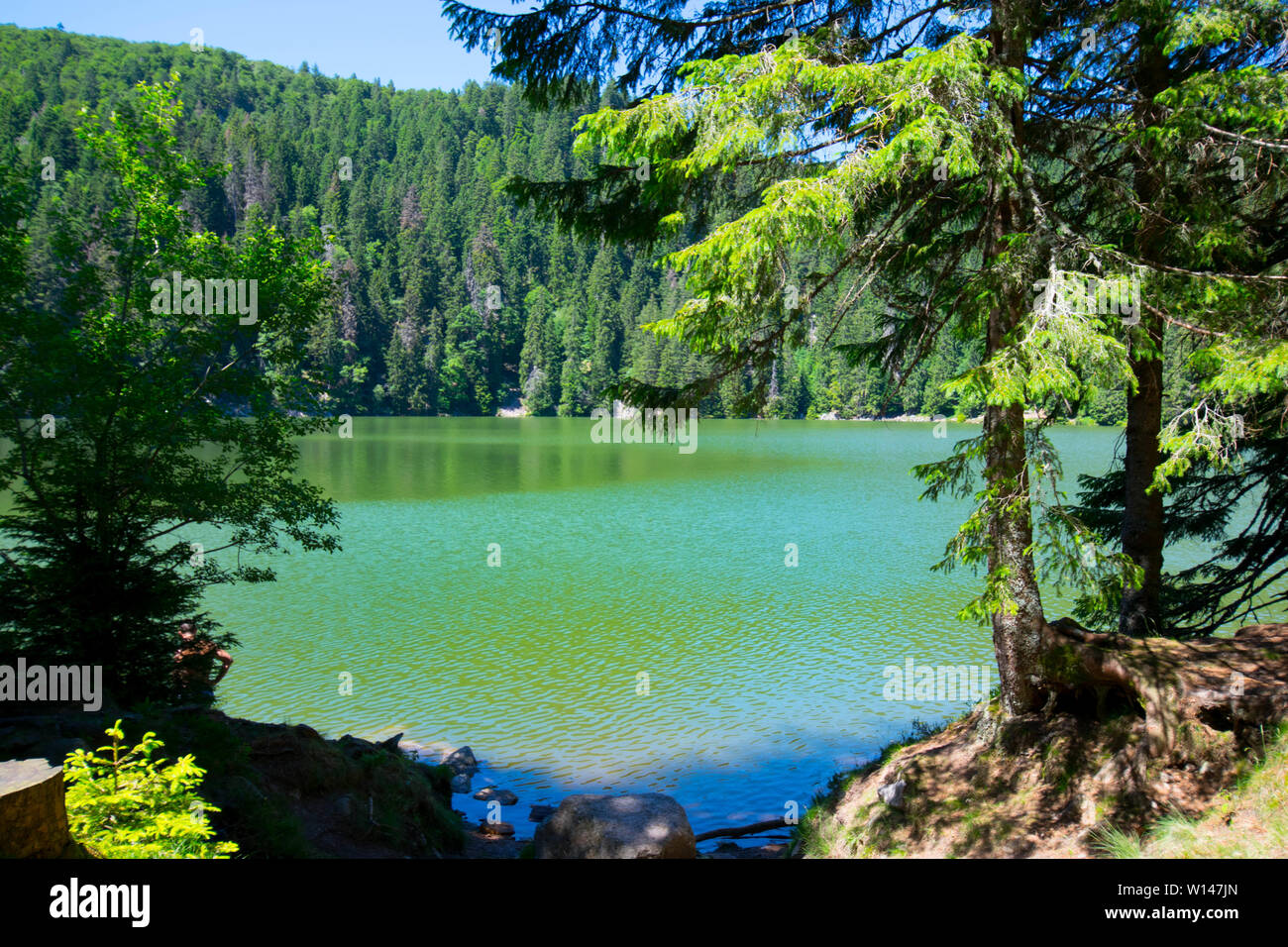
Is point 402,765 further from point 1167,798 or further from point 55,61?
point 55,61

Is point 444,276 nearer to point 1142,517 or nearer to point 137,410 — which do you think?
point 137,410

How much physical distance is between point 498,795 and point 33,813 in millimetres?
6423

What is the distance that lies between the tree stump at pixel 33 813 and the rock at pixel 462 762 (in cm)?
667

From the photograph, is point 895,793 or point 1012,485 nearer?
point 1012,485

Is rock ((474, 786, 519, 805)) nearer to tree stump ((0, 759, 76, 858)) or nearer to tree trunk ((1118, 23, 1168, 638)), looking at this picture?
tree stump ((0, 759, 76, 858))

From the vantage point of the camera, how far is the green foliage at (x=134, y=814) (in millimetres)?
3000

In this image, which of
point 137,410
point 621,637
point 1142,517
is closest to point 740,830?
point 1142,517

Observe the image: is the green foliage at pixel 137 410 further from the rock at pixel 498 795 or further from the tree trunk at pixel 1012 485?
the tree trunk at pixel 1012 485

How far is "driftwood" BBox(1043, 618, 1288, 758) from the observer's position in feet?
16.3

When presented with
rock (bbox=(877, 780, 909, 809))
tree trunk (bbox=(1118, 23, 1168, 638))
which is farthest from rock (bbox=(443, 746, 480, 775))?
tree trunk (bbox=(1118, 23, 1168, 638))

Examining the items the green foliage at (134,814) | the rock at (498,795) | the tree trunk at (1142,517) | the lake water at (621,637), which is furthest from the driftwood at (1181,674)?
the rock at (498,795)

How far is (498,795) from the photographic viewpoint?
8.66m

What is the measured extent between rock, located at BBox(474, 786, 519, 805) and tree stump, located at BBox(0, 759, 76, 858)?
6120 millimetres
